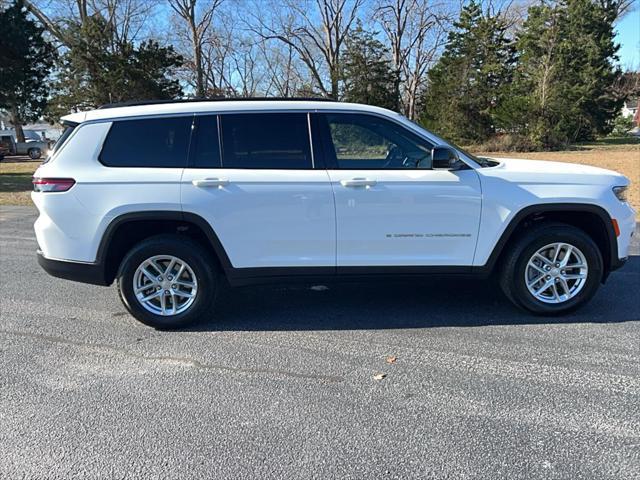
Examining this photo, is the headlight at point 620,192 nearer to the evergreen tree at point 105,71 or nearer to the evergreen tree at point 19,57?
the evergreen tree at point 19,57

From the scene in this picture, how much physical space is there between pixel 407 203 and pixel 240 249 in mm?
1431

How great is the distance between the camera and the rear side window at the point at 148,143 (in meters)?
4.02

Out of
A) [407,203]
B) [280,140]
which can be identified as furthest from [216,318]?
[407,203]

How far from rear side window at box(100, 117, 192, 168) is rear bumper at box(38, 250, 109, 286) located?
88cm

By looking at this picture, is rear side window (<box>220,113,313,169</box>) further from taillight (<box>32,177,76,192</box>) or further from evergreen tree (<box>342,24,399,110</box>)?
evergreen tree (<box>342,24,399,110</box>)

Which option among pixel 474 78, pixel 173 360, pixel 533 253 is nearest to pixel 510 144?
pixel 474 78

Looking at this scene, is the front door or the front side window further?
the front side window

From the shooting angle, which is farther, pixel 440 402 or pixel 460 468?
pixel 440 402

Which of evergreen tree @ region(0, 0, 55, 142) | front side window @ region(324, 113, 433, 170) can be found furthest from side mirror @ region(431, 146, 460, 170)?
evergreen tree @ region(0, 0, 55, 142)

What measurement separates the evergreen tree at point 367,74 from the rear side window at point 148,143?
A: 29913 millimetres

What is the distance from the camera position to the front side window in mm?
4133

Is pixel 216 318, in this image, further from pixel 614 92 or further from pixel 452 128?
pixel 614 92

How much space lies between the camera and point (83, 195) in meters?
3.92

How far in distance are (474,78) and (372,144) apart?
103ft
